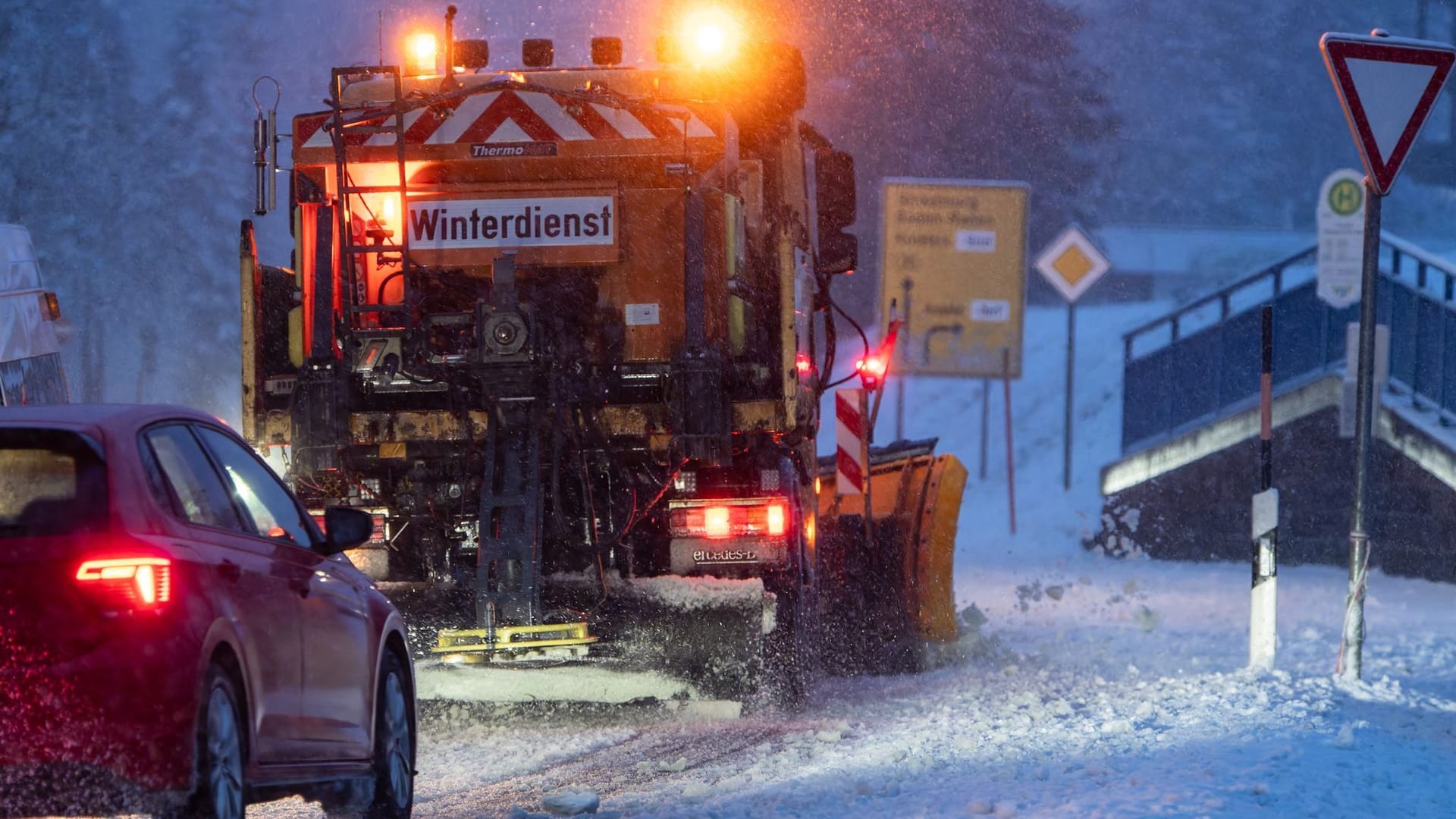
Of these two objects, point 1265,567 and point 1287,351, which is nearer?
point 1265,567

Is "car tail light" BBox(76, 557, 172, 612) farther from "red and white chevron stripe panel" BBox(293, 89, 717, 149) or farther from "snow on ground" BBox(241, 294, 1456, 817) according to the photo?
"red and white chevron stripe panel" BBox(293, 89, 717, 149)

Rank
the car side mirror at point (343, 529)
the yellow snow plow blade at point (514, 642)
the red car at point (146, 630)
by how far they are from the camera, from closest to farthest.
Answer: the red car at point (146, 630), the car side mirror at point (343, 529), the yellow snow plow blade at point (514, 642)

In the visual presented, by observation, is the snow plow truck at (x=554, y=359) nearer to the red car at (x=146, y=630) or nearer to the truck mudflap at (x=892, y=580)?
the truck mudflap at (x=892, y=580)

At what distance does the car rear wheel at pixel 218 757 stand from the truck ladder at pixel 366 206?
13.4ft

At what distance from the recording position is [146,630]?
472cm

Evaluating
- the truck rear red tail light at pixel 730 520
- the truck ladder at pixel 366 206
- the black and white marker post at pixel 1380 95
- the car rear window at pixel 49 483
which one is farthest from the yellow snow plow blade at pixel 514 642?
the black and white marker post at pixel 1380 95

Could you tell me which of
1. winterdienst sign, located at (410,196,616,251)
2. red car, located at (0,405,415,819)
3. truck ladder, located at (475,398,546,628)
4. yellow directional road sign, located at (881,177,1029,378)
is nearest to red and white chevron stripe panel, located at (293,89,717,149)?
winterdienst sign, located at (410,196,616,251)

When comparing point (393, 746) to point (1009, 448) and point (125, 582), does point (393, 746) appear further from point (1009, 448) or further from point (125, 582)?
point (1009, 448)

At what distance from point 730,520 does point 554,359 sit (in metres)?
1.18

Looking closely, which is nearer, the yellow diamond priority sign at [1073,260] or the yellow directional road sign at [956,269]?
the yellow diamond priority sign at [1073,260]

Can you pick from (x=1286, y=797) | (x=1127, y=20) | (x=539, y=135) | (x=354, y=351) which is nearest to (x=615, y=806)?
(x=1286, y=797)

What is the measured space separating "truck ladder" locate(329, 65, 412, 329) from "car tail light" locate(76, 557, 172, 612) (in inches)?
167

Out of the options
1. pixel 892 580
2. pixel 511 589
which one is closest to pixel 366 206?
pixel 511 589

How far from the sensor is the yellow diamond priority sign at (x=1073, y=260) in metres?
21.6
